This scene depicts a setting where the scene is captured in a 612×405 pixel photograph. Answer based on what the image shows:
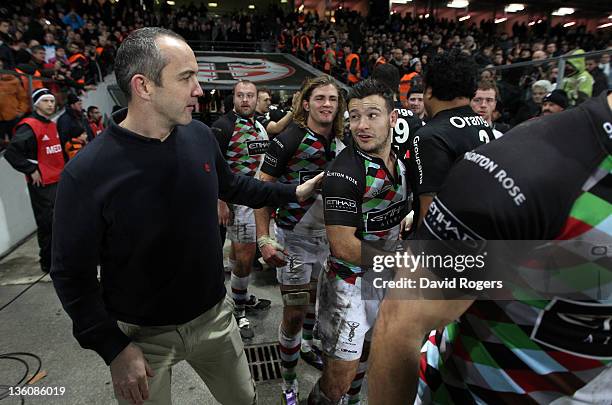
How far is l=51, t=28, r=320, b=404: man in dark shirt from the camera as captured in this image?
4.82 ft

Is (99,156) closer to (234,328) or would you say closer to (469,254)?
(234,328)

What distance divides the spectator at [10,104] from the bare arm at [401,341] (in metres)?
6.78

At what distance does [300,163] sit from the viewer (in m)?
3.00

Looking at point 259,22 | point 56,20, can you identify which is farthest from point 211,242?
point 259,22

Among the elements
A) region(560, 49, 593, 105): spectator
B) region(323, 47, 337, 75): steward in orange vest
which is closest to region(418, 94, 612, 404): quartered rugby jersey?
region(560, 49, 593, 105): spectator

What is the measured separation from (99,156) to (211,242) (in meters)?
0.62

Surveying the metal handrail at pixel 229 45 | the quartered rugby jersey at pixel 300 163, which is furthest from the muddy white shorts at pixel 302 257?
the metal handrail at pixel 229 45

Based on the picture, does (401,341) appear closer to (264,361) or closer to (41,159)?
(264,361)

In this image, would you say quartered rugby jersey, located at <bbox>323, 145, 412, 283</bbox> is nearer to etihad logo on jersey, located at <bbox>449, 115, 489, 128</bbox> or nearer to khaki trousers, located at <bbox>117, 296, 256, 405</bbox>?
etihad logo on jersey, located at <bbox>449, 115, 489, 128</bbox>

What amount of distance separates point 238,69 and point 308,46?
12.7ft

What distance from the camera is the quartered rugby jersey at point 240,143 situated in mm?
4184

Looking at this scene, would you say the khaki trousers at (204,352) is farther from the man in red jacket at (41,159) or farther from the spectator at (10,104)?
the spectator at (10,104)

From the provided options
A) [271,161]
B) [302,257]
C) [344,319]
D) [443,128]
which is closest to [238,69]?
[271,161]

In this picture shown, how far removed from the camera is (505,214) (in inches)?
28.3
